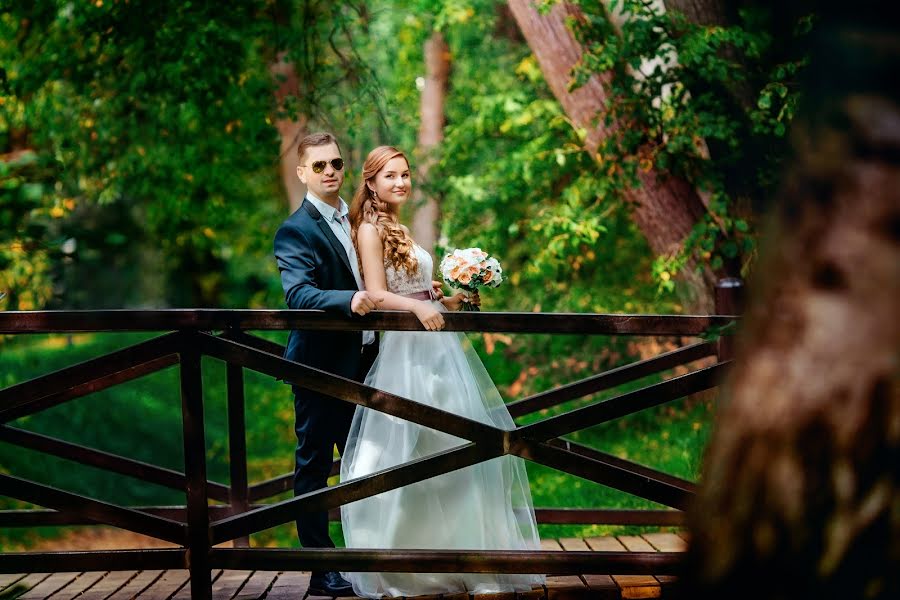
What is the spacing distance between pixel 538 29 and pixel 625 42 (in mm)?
1096

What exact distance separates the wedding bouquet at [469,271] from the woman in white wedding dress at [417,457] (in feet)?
0.43

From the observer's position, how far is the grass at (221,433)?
7839 millimetres

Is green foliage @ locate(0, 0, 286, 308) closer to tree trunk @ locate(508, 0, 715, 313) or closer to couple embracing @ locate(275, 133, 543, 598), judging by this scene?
tree trunk @ locate(508, 0, 715, 313)

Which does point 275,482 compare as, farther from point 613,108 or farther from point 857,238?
point 857,238

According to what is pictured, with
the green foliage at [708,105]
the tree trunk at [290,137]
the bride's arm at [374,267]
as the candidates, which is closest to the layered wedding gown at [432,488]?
the bride's arm at [374,267]

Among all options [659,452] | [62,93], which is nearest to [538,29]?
[659,452]

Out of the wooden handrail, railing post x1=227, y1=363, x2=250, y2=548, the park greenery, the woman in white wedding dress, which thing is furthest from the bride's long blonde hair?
the park greenery

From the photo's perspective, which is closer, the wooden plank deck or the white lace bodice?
the wooden plank deck

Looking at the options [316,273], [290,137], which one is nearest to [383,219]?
[316,273]

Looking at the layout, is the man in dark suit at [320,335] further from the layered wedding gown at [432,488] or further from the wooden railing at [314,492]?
the wooden railing at [314,492]

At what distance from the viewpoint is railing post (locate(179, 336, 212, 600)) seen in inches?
143

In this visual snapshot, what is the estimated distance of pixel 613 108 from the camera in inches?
257

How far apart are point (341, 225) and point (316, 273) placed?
0.92 ft

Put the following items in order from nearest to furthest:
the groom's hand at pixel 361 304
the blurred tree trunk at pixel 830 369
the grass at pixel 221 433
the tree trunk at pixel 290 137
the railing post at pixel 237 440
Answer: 1. the blurred tree trunk at pixel 830 369
2. the groom's hand at pixel 361 304
3. the railing post at pixel 237 440
4. the grass at pixel 221 433
5. the tree trunk at pixel 290 137
